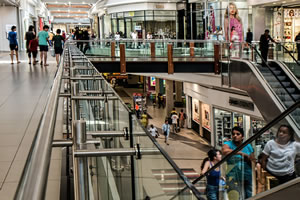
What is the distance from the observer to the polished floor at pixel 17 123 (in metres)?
3.18

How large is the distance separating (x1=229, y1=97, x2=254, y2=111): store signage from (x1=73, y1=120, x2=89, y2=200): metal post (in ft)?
57.0

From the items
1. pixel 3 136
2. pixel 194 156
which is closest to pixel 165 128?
pixel 194 156

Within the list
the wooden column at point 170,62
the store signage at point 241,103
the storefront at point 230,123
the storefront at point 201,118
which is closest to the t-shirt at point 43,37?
the wooden column at point 170,62

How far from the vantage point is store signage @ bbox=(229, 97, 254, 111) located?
1889cm

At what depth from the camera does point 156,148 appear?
4.33ft

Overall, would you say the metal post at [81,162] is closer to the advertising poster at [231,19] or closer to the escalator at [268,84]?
the escalator at [268,84]

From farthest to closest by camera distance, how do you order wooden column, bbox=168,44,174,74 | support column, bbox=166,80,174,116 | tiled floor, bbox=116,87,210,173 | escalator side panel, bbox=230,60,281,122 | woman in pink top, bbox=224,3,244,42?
1. support column, bbox=166,80,174,116
2. woman in pink top, bbox=224,3,244,42
3. wooden column, bbox=168,44,174,74
4. tiled floor, bbox=116,87,210,173
5. escalator side panel, bbox=230,60,281,122

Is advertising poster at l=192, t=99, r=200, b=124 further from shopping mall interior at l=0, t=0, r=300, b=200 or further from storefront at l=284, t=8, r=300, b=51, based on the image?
storefront at l=284, t=8, r=300, b=51

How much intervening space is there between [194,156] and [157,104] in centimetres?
1869

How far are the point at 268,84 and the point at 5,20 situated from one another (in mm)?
23927

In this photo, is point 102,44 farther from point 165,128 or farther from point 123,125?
point 123,125

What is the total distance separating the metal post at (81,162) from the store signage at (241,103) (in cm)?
1737

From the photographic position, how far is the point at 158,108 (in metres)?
37.8

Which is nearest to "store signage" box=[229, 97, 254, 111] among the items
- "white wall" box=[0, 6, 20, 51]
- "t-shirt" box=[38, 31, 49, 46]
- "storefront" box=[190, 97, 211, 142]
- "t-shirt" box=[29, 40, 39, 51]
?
"storefront" box=[190, 97, 211, 142]
